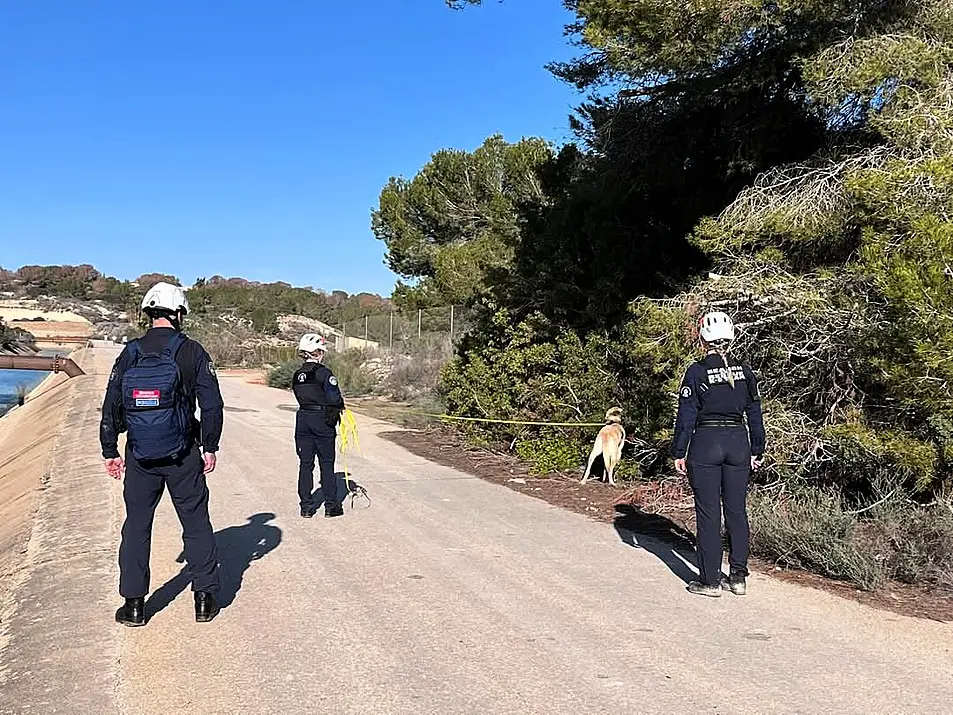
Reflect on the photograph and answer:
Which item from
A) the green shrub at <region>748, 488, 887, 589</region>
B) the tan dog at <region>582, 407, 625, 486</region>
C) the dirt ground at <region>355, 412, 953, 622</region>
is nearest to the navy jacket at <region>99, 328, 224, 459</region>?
the dirt ground at <region>355, 412, 953, 622</region>

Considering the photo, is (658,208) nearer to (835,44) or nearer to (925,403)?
(835,44)

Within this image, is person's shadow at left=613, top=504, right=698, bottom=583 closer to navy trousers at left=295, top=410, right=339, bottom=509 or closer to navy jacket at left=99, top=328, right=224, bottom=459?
navy trousers at left=295, top=410, right=339, bottom=509

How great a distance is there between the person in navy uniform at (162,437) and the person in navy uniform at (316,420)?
3.19 m

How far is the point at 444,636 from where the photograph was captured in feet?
17.7

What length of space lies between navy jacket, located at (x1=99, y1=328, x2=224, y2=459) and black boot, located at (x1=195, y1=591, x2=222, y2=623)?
908mm

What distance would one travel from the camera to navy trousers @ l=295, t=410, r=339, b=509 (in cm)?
899

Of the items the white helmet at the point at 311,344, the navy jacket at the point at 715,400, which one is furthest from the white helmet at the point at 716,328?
the white helmet at the point at 311,344

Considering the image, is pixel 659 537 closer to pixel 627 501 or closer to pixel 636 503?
pixel 636 503

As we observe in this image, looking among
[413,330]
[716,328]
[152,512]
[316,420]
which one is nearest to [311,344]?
[316,420]

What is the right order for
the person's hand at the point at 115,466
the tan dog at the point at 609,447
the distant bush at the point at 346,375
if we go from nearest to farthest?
the person's hand at the point at 115,466 < the tan dog at the point at 609,447 < the distant bush at the point at 346,375

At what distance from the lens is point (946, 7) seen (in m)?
8.88

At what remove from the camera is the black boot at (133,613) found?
5.50 metres

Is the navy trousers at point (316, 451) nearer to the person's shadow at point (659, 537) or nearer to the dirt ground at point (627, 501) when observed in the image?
the dirt ground at point (627, 501)

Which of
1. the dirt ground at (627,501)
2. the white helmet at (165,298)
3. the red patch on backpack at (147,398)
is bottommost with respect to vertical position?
the dirt ground at (627,501)
